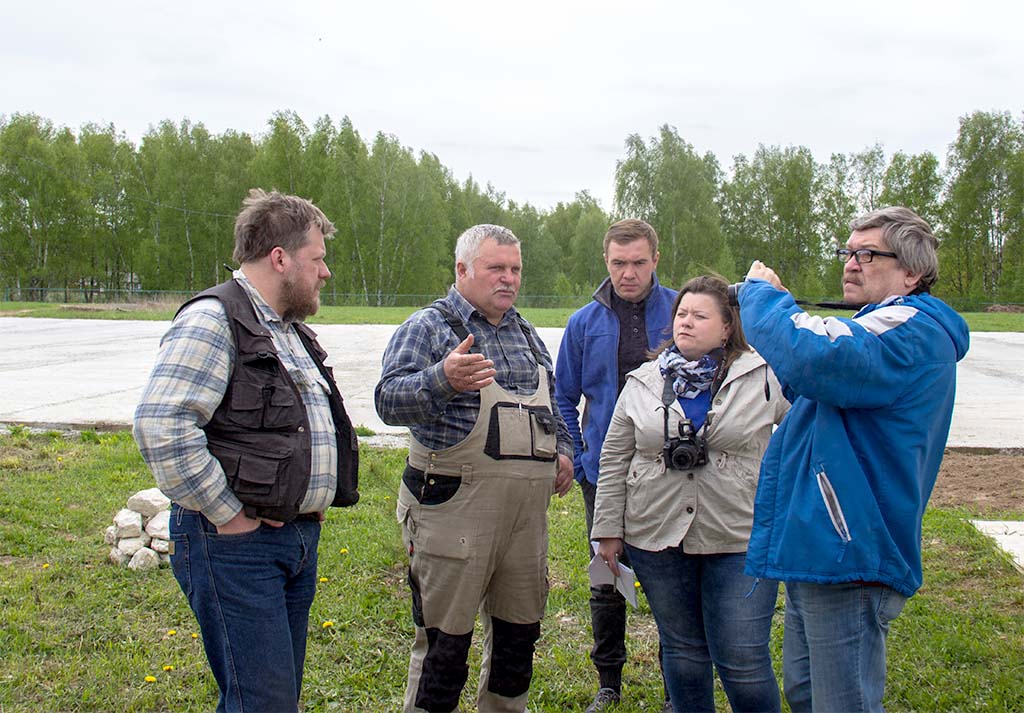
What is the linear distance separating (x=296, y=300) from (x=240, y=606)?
0.99m

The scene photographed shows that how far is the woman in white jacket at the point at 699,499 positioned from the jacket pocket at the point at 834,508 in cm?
79

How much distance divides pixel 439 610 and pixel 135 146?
7550cm

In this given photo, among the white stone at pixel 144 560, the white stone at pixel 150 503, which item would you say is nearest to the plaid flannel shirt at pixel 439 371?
the white stone at pixel 144 560

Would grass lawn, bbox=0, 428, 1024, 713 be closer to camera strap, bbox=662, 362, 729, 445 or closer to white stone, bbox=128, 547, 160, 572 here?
white stone, bbox=128, 547, 160, 572

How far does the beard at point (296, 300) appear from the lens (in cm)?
282

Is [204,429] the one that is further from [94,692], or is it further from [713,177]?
[713,177]

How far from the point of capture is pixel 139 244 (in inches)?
2621

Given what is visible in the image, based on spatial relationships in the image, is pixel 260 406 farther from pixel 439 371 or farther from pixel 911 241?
pixel 911 241

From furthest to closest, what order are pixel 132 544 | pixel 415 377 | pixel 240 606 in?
pixel 132 544
pixel 415 377
pixel 240 606

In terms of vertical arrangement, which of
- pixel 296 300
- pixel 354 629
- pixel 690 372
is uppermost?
pixel 296 300

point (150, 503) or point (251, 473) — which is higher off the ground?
point (251, 473)

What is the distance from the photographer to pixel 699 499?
3256 mm

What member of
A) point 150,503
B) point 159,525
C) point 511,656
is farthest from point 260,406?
point 150,503

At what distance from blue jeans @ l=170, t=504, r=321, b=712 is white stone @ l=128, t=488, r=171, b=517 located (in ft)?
10.9
